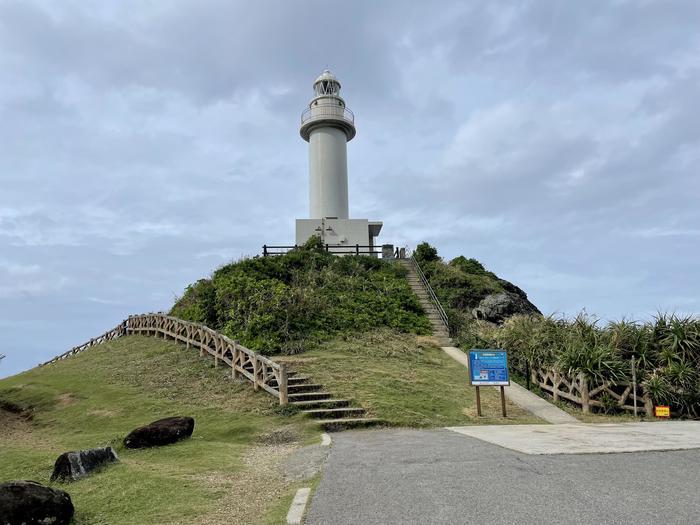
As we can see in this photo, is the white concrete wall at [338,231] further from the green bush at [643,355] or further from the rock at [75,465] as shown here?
the rock at [75,465]

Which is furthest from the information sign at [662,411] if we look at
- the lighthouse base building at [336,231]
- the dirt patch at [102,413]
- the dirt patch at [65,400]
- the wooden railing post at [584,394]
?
the lighthouse base building at [336,231]

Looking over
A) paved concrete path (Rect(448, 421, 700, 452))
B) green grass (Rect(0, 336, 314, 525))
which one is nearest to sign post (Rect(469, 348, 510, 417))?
paved concrete path (Rect(448, 421, 700, 452))

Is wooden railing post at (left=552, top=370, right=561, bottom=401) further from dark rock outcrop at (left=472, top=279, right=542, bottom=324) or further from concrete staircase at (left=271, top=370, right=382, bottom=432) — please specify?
dark rock outcrop at (left=472, top=279, right=542, bottom=324)

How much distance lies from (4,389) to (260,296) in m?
9.34

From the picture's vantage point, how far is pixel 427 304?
2430cm

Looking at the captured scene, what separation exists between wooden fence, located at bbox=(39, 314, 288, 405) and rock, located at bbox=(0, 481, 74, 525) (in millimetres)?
7310

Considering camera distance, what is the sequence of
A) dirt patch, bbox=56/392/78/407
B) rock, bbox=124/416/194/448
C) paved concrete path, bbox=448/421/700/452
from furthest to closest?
dirt patch, bbox=56/392/78/407, rock, bbox=124/416/194/448, paved concrete path, bbox=448/421/700/452

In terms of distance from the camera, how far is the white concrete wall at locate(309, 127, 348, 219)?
33.9 m

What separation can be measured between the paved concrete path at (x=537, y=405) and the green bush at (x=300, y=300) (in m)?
6.72

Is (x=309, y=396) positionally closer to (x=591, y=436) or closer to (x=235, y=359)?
(x=235, y=359)

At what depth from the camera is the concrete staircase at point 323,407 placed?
1114 centimetres

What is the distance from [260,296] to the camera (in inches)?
785

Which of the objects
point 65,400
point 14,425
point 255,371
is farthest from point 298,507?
point 65,400

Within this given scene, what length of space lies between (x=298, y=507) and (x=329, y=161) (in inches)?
1205
